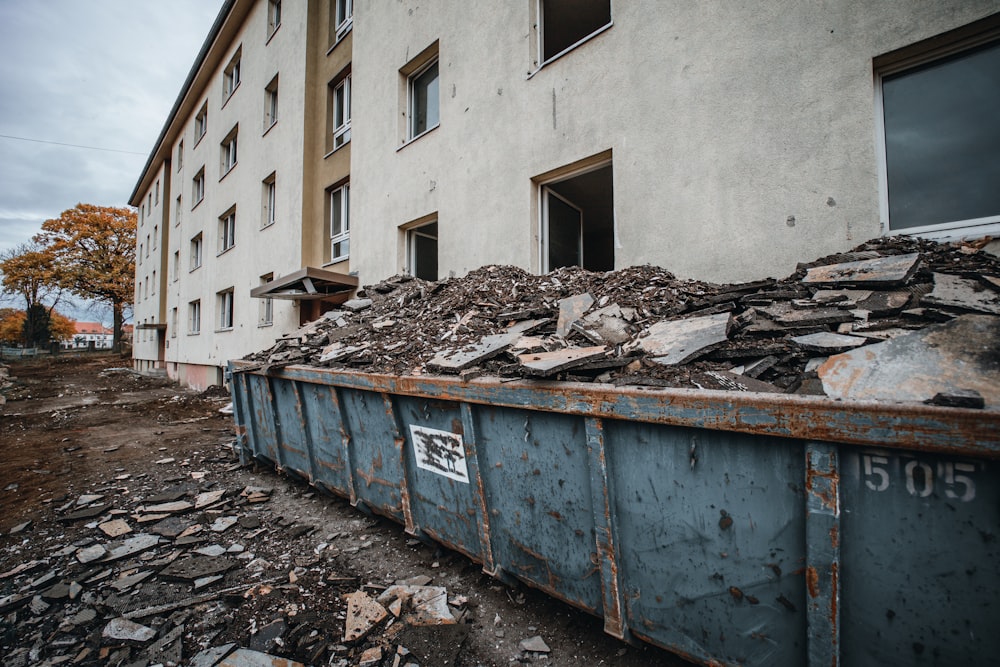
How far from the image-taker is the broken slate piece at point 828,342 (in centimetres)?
162

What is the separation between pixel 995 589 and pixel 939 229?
2.81m

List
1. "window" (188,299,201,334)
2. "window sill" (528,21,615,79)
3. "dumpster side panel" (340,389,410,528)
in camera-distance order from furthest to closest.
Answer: "window" (188,299,201,334) → "window sill" (528,21,615,79) → "dumpster side panel" (340,389,410,528)

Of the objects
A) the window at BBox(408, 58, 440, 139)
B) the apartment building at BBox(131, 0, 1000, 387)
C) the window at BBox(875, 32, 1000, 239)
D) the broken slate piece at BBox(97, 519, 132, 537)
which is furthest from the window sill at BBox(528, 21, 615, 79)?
the broken slate piece at BBox(97, 519, 132, 537)

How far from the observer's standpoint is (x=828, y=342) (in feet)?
5.56

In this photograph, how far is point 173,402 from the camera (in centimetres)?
997

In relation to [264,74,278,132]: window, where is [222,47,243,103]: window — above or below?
above

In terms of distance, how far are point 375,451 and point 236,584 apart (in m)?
1.17

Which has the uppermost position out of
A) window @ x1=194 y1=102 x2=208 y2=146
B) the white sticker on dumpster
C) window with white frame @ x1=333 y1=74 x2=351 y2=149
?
window @ x1=194 y1=102 x2=208 y2=146

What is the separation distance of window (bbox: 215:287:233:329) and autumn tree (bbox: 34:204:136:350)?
2515 centimetres

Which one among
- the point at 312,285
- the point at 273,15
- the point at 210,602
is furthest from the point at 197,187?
the point at 210,602

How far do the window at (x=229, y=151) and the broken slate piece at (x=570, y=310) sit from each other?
13.7m

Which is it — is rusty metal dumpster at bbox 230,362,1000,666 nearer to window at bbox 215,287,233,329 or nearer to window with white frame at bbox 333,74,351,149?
window with white frame at bbox 333,74,351,149

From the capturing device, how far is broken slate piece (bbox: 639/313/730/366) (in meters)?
1.89

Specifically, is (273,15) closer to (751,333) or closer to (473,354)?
(473,354)
